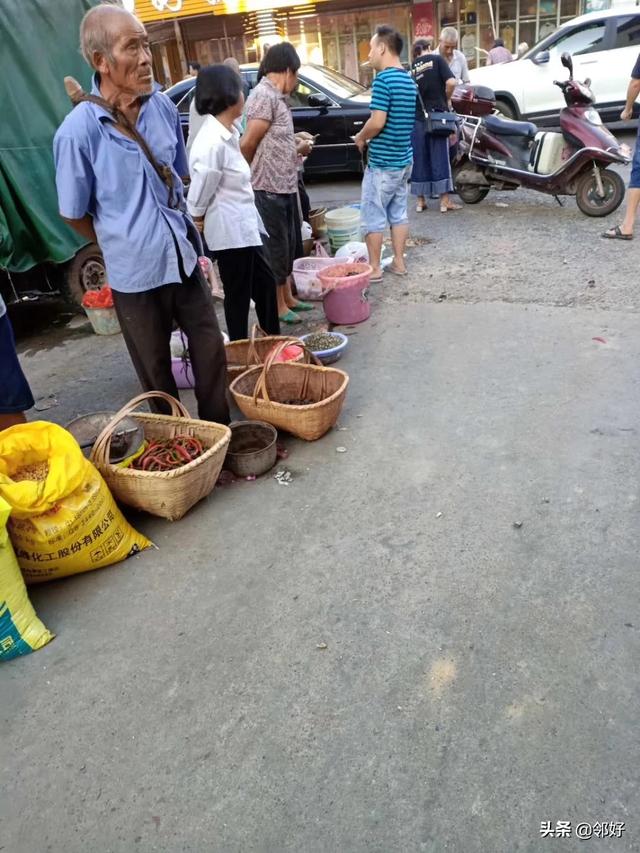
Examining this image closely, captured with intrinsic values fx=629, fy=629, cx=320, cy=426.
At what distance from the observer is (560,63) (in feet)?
31.1

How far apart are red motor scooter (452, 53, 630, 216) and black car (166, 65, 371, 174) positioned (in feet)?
6.22

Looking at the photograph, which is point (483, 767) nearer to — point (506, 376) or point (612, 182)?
point (506, 376)

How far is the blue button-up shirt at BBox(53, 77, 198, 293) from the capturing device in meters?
2.48

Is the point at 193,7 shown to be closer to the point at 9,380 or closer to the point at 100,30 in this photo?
the point at 100,30

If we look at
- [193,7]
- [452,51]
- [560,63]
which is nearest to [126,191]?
[452,51]

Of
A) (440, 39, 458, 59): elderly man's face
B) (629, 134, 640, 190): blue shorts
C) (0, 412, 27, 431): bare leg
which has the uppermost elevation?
(440, 39, 458, 59): elderly man's face

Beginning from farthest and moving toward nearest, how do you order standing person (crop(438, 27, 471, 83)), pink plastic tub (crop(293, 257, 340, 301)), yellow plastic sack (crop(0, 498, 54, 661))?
standing person (crop(438, 27, 471, 83))
pink plastic tub (crop(293, 257, 340, 301))
yellow plastic sack (crop(0, 498, 54, 661))

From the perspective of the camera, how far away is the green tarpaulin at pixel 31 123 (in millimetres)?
4910

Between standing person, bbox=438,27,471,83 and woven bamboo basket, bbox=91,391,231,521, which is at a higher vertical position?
standing person, bbox=438,27,471,83

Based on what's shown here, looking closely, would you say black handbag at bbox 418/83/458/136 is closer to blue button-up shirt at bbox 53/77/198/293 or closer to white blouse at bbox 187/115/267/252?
white blouse at bbox 187/115/267/252

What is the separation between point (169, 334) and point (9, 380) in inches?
30.0

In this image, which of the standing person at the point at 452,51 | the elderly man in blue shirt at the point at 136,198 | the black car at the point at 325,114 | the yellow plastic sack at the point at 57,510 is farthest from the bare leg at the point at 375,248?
the black car at the point at 325,114

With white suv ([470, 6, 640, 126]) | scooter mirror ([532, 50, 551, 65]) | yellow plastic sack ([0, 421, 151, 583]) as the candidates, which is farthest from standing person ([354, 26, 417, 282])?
white suv ([470, 6, 640, 126])

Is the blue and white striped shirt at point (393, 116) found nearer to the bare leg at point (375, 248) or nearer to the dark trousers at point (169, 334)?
the bare leg at point (375, 248)
